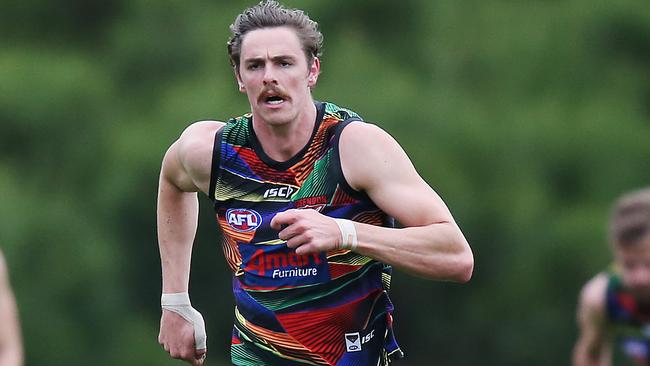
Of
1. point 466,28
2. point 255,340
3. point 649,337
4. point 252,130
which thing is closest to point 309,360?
point 255,340

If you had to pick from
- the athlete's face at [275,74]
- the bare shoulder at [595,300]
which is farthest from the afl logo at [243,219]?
the bare shoulder at [595,300]

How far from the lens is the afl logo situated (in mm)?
6023

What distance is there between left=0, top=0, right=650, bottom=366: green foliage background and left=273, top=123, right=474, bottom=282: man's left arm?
11.6m

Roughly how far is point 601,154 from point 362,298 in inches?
552

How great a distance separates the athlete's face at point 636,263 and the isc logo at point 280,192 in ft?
4.18

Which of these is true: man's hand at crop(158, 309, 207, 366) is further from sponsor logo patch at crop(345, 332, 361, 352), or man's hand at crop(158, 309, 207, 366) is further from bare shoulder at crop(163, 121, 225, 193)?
sponsor logo patch at crop(345, 332, 361, 352)

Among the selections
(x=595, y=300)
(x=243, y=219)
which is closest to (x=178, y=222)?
(x=243, y=219)

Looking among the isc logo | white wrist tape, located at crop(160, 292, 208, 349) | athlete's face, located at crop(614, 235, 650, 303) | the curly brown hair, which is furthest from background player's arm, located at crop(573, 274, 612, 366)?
white wrist tape, located at crop(160, 292, 208, 349)

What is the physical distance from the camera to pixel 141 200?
19.5m

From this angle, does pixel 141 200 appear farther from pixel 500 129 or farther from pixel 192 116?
pixel 500 129

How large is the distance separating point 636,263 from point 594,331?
0.34m

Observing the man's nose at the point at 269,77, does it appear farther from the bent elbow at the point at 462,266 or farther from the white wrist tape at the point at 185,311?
the white wrist tape at the point at 185,311

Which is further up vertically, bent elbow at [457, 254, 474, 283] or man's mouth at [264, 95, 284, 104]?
man's mouth at [264, 95, 284, 104]

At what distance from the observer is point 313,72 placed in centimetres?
615
